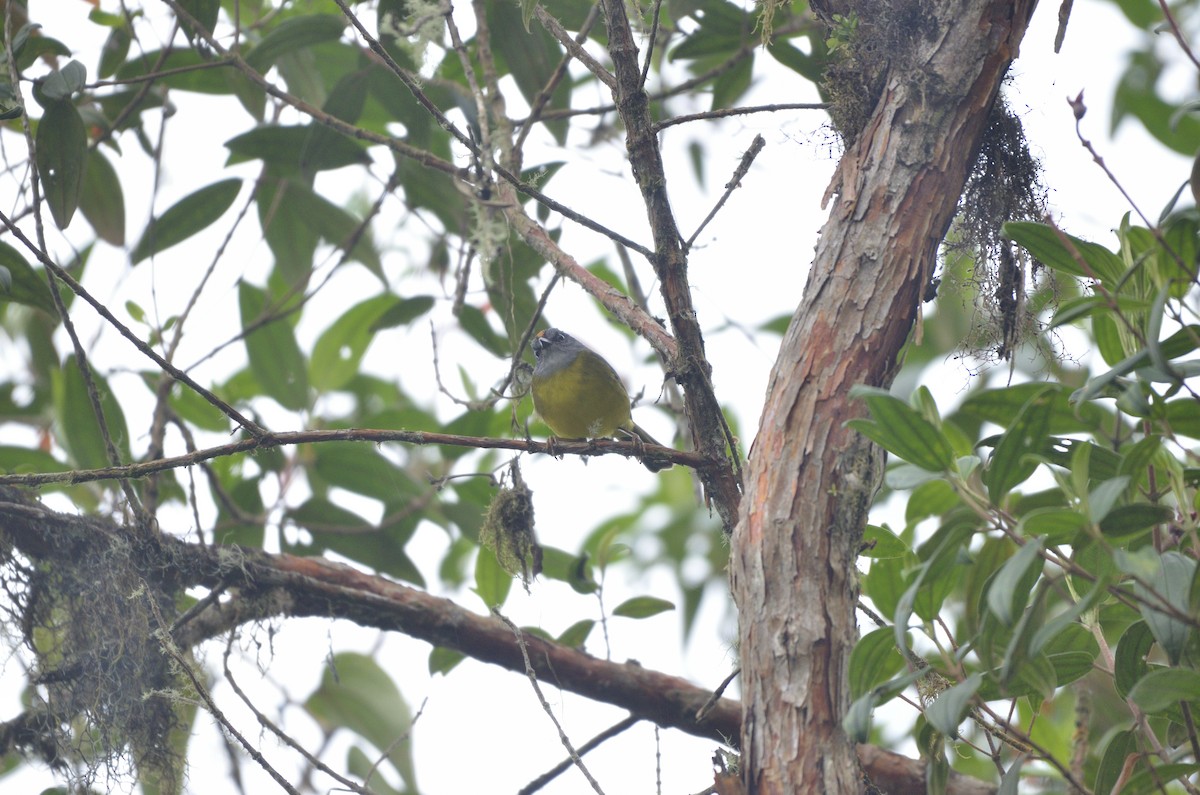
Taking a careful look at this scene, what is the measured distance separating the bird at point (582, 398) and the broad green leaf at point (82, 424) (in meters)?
1.47

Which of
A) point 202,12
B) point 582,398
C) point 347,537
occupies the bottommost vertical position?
point 347,537

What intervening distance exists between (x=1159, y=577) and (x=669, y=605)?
70.9 inches

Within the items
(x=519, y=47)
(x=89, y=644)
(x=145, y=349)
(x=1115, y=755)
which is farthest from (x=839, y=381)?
(x=519, y=47)

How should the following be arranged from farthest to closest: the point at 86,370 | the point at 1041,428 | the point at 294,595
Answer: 1. the point at 294,595
2. the point at 86,370
3. the point at 1041,428

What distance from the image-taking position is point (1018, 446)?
158 cm

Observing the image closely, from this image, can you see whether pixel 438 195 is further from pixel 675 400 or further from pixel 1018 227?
pixel 1018 227

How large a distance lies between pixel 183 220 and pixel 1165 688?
3566mm

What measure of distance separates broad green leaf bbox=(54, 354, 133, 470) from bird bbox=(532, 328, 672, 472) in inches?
58.0

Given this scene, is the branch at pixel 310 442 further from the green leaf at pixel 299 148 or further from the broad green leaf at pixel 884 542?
the green leaf at pixel 299 148

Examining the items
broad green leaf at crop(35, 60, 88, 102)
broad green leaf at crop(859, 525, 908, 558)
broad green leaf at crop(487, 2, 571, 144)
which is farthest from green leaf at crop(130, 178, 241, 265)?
broad green leaf at crop(859, 525, 908, 558)

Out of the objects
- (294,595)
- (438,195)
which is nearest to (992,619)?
(294,595)

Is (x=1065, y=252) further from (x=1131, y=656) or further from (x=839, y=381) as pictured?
(x=1131, y=656)

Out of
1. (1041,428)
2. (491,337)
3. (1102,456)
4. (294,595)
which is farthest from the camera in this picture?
(491,337)

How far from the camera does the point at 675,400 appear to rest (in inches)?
142
